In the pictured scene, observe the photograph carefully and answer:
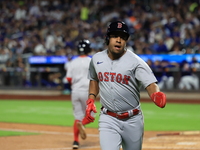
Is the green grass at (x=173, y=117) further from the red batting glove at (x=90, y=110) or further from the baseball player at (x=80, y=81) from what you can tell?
the red batting glove at (x=90, y=110)

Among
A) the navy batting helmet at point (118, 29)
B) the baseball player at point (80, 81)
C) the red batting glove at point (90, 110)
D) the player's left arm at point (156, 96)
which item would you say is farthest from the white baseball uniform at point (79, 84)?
the player's left arm at point (156, 96)

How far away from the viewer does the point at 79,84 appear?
27.9 feet

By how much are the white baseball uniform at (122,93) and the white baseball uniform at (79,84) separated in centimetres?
357

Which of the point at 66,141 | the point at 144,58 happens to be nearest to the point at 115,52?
the point at 66,141

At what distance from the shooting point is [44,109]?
629 inches

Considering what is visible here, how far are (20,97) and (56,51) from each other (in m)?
3.05

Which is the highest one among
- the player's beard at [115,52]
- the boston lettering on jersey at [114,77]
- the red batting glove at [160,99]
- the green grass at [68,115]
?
the player's beard at [115,52]

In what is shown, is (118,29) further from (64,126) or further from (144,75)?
(64,126)

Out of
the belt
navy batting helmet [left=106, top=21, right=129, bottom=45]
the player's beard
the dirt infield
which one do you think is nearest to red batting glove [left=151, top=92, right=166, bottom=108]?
the belt

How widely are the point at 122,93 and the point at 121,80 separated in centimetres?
15

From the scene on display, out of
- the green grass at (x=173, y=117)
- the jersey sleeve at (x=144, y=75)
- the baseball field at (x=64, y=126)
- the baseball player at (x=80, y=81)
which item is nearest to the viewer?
the jersey sleeve at (x=144, y=75)

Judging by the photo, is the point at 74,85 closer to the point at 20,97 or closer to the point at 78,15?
the point at 20,97

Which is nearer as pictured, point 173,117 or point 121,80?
point 121,80

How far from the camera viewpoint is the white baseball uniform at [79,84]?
8.44 metres
